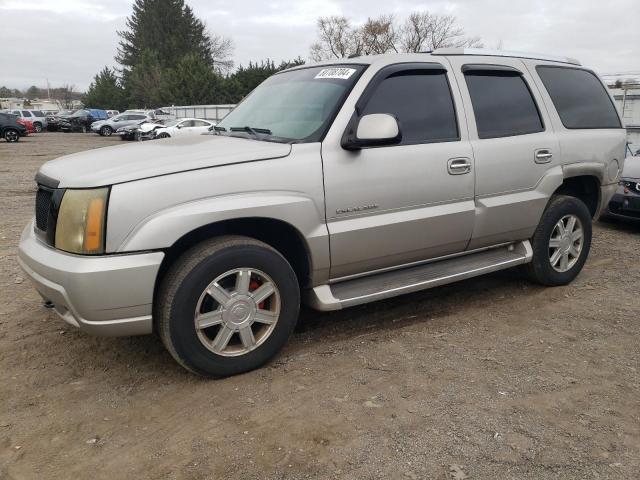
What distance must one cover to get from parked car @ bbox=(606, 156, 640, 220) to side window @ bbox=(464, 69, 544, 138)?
3.44 metres

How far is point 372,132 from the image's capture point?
3.28 metres

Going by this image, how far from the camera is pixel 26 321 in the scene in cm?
406

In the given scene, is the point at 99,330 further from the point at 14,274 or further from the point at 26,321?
the point at 14,274

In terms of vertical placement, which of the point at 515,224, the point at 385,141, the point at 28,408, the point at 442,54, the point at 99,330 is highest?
the point at 442,54

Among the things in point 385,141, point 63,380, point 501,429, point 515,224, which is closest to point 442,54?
point 385,141

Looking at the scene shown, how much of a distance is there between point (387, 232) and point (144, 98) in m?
62.3

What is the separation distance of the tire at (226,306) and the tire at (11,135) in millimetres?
27889

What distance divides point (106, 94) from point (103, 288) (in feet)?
234

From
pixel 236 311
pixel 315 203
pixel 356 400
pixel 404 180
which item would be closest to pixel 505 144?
pixel 404 180

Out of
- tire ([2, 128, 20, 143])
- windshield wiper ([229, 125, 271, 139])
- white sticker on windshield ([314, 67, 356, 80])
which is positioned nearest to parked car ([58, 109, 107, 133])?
tire ([2, 128, 20, 143])

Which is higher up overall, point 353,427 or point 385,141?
point 385,141

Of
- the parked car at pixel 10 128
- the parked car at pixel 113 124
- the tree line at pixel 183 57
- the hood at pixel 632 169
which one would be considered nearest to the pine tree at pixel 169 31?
the tree line at pixel 183 57

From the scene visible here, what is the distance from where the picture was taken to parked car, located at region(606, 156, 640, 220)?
705 centimetres

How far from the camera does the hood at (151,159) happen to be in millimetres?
2865
